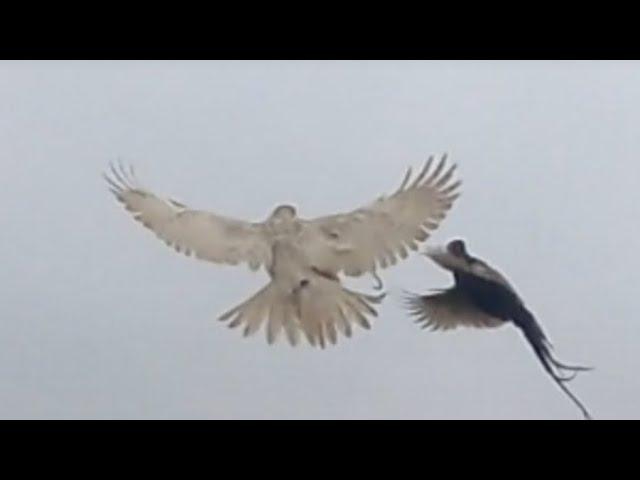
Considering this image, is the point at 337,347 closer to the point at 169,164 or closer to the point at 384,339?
the point at 384,339

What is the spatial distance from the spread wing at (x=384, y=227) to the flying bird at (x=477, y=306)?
2.1 inches

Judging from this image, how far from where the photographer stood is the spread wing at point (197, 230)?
1.68 meters

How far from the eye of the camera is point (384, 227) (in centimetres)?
169

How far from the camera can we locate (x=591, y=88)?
166cm

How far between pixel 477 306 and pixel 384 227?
0.64ft

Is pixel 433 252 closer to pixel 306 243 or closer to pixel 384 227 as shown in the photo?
pixel 384 227

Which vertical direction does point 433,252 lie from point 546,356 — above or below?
above

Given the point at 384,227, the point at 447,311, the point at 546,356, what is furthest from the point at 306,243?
the point at 546,356

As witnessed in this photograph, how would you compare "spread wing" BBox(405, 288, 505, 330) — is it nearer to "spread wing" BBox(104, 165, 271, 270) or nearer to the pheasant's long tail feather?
the pheasant's long tail feather

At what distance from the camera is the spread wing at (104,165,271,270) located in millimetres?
1681

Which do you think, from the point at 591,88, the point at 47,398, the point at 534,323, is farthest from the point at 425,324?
the point at 47,398

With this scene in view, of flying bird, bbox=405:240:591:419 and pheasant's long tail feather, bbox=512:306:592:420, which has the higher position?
flying bird, bbox=405:240:591:419

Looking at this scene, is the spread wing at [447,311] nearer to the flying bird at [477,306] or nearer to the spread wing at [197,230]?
the flying bird at [477,306]

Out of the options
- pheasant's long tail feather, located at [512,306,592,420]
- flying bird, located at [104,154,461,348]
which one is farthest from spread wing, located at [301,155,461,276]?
pheasant's long tail feather, located at [512,306,592,420]
